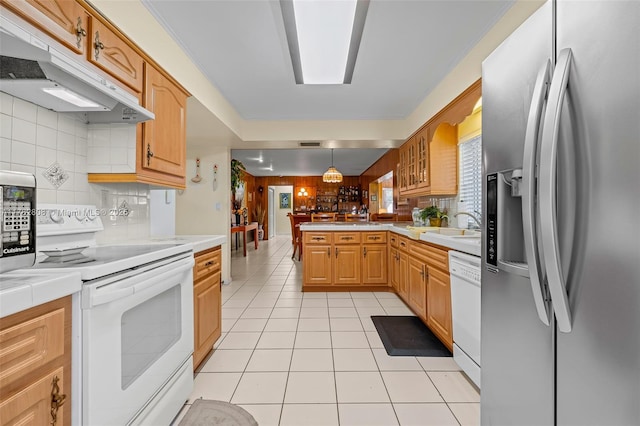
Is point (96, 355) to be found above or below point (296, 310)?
above

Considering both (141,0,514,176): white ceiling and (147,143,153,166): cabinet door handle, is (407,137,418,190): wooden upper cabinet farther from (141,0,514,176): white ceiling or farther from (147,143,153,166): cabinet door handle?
(147,143,153,166): cabinet door handle

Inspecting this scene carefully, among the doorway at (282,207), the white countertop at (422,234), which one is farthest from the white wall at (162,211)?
the doorway at (282,207)

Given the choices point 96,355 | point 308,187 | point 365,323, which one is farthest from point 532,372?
point 308,187

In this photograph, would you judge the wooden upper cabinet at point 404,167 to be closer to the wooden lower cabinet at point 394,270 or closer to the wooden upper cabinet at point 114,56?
the wooden lower cabinet at point 394,270

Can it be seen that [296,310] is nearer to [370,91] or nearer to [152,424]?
[152,424]

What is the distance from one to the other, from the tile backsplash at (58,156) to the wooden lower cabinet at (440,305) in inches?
94.5

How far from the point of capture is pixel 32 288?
77 cm

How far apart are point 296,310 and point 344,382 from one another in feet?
4.59

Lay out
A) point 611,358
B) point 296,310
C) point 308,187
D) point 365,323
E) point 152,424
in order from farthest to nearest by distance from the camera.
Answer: point 308,187 < point 296,310 < point 365,323 < point 152,424 < point 611,358

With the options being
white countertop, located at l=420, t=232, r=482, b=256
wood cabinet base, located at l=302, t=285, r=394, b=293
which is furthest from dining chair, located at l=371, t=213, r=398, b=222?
white countertop, located at l=420, t=232, r=482, b=256

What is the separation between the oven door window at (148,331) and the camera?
1.14m

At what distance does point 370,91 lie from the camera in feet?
10.6

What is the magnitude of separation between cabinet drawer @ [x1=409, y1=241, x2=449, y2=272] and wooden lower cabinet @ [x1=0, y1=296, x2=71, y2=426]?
2.15m

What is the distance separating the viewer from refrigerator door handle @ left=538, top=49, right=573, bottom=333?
2.31 feet
